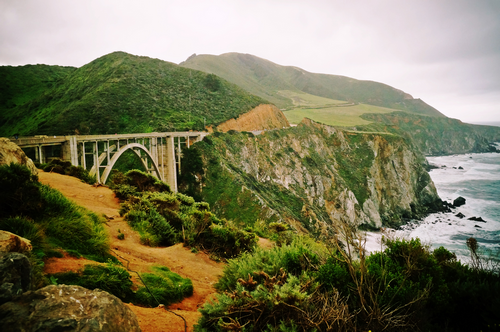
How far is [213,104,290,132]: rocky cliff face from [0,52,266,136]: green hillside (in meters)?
1.42

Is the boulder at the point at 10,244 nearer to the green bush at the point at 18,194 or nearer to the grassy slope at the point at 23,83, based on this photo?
the green bush at the point at 18,194

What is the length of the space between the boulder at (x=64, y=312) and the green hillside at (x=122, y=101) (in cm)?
3956

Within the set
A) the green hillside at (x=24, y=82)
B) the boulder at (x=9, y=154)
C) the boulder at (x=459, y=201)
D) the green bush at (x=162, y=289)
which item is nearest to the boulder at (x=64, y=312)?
the green bush at (x=162, y=289)

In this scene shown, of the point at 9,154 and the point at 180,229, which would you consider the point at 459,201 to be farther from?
the point at 9,154

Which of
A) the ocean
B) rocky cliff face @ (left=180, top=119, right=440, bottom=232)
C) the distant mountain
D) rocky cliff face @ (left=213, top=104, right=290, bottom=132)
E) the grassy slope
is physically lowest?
the ocean

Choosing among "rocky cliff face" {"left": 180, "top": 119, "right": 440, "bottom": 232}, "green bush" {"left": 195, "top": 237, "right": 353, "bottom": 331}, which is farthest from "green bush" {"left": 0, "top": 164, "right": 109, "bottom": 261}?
"rocky cliff face" {"left": 180, "top": 119, "right": 440, "bottom": 232}

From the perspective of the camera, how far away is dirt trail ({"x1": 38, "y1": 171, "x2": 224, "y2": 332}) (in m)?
4.71

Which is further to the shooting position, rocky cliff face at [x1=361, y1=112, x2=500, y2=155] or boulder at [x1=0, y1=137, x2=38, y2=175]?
rocky cliff face at [x1=361, y1=112, x2=500, y2=155]

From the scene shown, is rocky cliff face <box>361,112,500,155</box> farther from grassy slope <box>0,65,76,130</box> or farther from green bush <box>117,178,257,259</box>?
green bush <box>117,178,257,259</box>

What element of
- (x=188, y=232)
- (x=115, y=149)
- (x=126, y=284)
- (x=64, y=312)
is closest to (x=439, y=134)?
(x=115, y=149)

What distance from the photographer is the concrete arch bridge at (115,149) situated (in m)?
16.1

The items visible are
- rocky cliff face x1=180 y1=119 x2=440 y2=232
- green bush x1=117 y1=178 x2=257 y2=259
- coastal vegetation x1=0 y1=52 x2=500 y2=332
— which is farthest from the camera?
rocky cliff face x1=180 y1=119 x2=440 y2=232

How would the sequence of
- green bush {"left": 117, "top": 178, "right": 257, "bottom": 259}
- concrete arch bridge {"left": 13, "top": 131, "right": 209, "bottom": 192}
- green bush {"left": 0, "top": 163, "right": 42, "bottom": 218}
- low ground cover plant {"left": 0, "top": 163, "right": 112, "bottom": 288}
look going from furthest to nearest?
concrete arch bridge {"left": 13, "top": 131, "right": 209, "bottom": 192} < green bush {"left": 117, "top": 178, "right": 257, "bottom": 259} < green bush {"left": 0, "top": 163, "right": 42, "bottom": 218} < low ground cover plant {"left": 0, "top": 163, "right": 112, "bottom": 288}

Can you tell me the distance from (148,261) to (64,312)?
18.6ft
